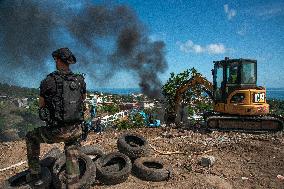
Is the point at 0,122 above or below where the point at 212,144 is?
below

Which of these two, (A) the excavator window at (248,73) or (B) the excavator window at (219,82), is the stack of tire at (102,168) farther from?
(A) the excavator window at (248,73)

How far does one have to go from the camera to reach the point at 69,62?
5398 mm

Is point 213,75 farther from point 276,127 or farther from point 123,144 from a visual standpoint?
point 123,144

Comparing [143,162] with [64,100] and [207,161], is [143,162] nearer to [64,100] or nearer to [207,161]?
[207,161]

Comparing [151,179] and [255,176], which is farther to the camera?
[255,176]

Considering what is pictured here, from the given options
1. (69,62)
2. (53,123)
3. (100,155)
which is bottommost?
(100,155)

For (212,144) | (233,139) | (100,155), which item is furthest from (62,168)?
A: (233,139)

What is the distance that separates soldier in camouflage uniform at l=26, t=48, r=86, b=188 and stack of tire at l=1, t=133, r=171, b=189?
509 millimetres

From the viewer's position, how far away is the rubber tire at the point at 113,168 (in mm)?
6770

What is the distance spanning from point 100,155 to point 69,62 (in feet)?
10.0

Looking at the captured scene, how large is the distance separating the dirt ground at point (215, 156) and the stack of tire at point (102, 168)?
7.9 inches

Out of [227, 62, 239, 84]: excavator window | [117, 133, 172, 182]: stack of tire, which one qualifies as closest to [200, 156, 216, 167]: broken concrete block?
[117, 133, 172, 182]: stack of tire

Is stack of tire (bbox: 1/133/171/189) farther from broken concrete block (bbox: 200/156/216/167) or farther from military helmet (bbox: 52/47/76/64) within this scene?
military helmet (bbox: 52/47/76/64)

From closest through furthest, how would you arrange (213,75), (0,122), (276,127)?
(276,127), (213,75), (0,122)
